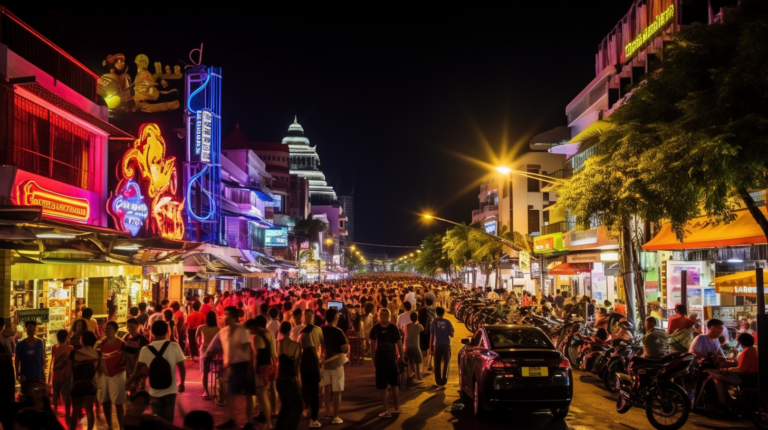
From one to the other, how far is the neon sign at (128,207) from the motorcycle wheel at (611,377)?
1689 cm

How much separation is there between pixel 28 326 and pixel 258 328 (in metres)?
3.61

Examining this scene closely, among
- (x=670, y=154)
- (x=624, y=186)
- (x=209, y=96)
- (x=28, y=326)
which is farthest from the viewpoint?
(x=209, y=96)

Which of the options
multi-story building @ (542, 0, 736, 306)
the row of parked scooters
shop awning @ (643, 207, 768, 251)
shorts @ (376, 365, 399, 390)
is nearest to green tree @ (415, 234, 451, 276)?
multi-story building @ (542, 0, 736, 306)

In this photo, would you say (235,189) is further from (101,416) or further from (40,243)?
(101,416)

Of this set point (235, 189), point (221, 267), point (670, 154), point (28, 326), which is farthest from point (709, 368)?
point (235, 189)

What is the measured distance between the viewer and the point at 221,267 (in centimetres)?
2775

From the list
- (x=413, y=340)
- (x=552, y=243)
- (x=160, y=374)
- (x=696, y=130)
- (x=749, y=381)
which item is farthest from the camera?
(x=552, y=243)

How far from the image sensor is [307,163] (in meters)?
187

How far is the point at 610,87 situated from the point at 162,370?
112ft

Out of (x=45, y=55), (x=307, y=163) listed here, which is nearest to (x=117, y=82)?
(x=45, y=55)

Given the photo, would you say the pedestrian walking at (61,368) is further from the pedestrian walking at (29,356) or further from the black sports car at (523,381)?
the black sports car at (523,381)

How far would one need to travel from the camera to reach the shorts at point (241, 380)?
9578 millimetres

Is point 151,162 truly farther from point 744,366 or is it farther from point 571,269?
point 744,366

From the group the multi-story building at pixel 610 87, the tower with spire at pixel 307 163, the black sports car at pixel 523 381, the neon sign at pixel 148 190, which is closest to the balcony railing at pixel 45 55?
the neon sign at pixel 148 190
